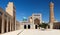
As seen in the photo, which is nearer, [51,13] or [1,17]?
[1,17]

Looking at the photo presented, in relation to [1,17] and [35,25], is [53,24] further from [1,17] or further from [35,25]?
[1,17]

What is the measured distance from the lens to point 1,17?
55.3 ft

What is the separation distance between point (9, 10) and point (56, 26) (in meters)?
19.6

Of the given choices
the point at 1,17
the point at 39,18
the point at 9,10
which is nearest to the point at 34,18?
the point at 39,18

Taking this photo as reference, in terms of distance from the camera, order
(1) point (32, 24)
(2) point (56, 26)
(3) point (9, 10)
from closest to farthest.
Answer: (3) point (9, 10) → (2) point (56, 26) → (1) point (32, 24)

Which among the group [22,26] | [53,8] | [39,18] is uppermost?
[53,8]

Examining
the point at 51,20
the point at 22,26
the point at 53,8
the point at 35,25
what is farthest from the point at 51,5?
the point at 22,26

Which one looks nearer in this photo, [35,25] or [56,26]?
[56,26]

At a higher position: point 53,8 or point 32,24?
point 53,8

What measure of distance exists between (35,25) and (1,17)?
92.4 ft

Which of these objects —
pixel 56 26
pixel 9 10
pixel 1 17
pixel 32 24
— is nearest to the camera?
pixel 1 17

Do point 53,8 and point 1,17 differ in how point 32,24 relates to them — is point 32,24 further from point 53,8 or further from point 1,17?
point 1,17

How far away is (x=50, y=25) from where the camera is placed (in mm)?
40625

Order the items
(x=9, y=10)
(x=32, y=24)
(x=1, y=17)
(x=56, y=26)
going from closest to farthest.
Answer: (x=1, y=17) < (x=9, y=10) < (x=56, y=26) < (x=32, y=24)
